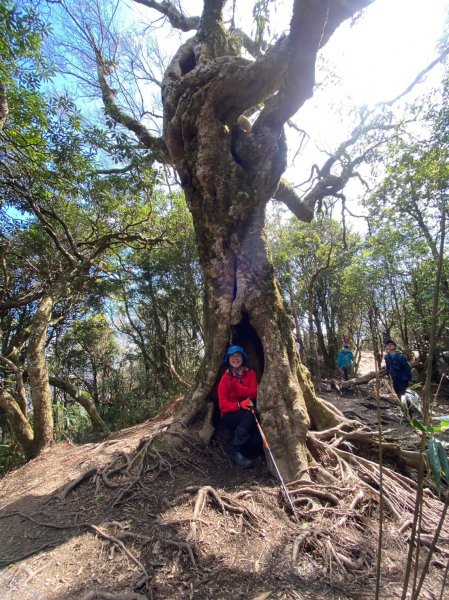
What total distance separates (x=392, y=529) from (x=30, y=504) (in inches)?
137

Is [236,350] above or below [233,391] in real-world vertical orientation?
above

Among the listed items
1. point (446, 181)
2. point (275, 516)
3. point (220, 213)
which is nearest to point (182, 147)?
point (220, 213)

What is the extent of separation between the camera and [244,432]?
12.0ft

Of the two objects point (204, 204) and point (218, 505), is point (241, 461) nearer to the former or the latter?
point (218, 505)

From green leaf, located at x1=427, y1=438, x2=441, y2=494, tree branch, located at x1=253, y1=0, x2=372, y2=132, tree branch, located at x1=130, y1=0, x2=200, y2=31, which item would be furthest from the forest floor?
tree branch, located at x1=130, y1=0, x2=200, y2=31

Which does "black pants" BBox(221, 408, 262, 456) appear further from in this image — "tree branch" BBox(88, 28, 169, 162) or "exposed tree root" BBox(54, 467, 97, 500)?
"tree branch" BBox(88, 28, 169, 162)

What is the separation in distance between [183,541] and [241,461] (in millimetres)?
1349

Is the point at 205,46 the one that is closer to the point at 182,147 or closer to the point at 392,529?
the point at 182,147

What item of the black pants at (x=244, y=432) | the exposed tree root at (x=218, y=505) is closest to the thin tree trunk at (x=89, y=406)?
the black pants at (x=244, y=432)

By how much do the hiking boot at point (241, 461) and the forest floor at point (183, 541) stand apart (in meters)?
0.06

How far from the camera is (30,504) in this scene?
3.21 metres

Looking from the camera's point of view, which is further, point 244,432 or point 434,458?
point 244,432

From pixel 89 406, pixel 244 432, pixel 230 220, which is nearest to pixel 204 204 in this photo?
pixel 230 220

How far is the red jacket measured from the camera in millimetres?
3822
